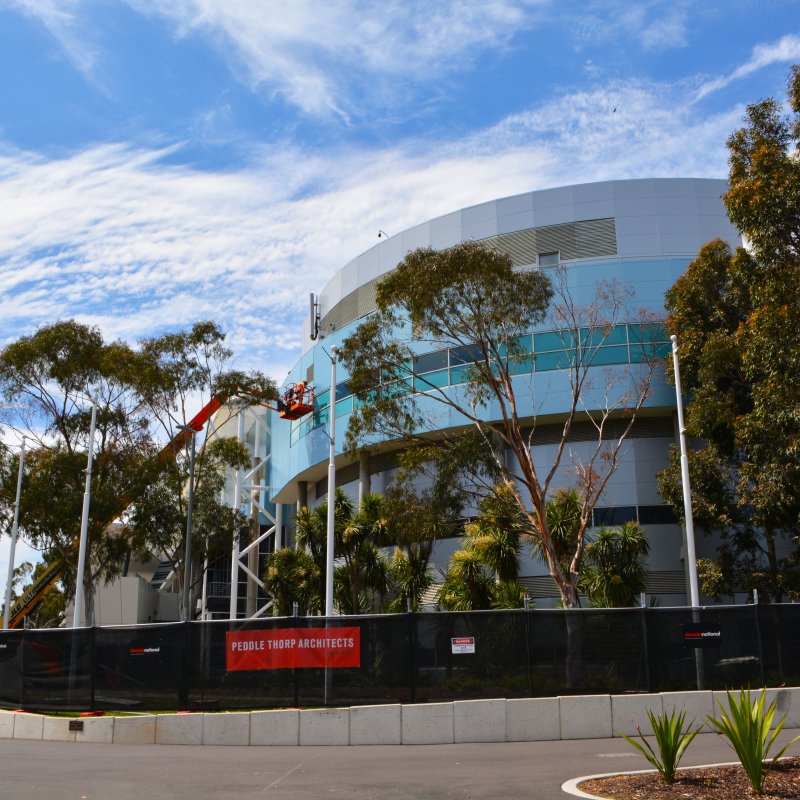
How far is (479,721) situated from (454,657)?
1.21m

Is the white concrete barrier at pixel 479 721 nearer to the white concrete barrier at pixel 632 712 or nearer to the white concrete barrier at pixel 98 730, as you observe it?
the white concrete barrier at pixel 632 712

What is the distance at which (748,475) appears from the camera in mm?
26141

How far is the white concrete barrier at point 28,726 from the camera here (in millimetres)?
16688

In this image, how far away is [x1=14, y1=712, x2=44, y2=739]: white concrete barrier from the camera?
657 inches

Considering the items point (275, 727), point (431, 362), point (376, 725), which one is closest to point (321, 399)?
point (431, 362)

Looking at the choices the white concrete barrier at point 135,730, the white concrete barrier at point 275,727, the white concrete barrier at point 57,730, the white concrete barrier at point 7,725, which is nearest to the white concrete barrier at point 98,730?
the white concrete barrier at point 135,730

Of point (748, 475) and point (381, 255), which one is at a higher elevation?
point (381, 255)

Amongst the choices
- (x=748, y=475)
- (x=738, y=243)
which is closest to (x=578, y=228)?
(x=738, y=243)

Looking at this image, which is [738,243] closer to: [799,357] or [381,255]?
[381,255]

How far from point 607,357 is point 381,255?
12988 millimetres

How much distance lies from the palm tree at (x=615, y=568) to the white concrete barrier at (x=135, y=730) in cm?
1639

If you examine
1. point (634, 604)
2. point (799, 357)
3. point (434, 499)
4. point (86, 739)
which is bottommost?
point (86, 739)

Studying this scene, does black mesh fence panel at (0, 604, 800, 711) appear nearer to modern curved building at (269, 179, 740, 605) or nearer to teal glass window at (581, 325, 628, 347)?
modern curved building at (269, 179, 740, 605)

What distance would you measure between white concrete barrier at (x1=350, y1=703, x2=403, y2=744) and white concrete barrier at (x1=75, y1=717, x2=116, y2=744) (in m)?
4.27
